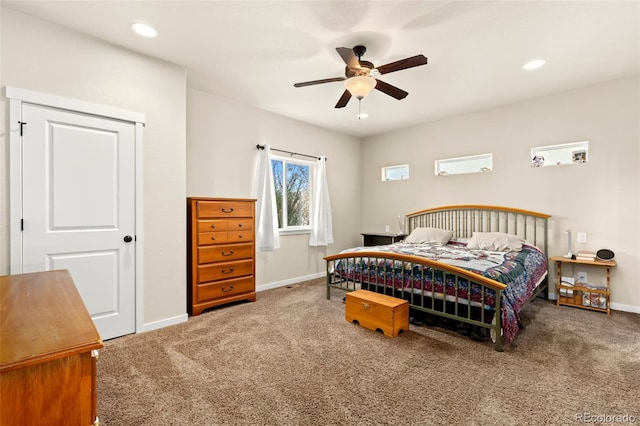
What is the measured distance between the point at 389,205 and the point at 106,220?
4.52 metres

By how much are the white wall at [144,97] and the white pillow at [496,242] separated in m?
3.70

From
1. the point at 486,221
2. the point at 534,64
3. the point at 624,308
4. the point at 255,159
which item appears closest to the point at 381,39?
the point at 534,64

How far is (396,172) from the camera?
19.1 feet

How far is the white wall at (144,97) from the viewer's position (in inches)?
91.5

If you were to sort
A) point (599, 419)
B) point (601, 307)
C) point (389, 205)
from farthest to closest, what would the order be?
point (389, 205)
point (601, 307)
point (599, 419)

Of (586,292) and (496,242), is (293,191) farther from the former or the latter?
(586,292)

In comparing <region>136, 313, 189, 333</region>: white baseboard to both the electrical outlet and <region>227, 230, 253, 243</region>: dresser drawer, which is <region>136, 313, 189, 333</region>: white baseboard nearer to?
<region>227, 230, 253, 243</region>: dresser drawer

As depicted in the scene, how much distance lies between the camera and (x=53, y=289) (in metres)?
1.46

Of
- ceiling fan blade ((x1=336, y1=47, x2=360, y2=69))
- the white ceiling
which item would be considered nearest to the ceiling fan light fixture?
ceiling fan blade ((x1=336, y1=47, x2=360, y2=69))

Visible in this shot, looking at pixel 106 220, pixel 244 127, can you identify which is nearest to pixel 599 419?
pixel 106 220

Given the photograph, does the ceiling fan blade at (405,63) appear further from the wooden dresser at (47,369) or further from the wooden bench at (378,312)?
the wooden dresser at (47,369)

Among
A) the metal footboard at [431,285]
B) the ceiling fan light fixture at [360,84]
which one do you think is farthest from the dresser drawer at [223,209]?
the ceiling fan light fixture at [360,84]

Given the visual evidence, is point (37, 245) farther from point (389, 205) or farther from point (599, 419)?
point (389, 205)

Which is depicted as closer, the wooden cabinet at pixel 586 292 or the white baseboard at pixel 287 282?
the wooden cabinet at pixel 586 292
